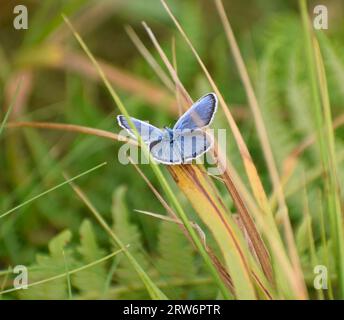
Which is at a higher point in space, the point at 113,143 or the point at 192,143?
the point at 113,143

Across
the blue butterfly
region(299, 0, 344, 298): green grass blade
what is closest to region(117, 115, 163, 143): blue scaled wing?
the blue butterfly

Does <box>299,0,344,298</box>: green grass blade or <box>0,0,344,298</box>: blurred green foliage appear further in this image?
<box>0,0,344,298</box>: blurred green foliage

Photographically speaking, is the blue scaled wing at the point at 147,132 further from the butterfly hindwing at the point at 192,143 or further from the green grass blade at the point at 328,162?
the green grass blade at the point at 328,162

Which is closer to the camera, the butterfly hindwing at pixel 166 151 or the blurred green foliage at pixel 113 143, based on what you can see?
the butterfly hindwing at pixel 166 151

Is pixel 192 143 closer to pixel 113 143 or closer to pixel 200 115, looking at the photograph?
pixel 200 115

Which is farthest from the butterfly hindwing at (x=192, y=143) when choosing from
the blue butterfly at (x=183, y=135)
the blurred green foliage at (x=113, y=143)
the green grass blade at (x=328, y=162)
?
the blurred green foliage at (x=113, y=143)

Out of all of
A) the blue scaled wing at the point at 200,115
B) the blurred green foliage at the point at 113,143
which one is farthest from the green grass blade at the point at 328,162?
the blurred green foliage at the point at 113,143

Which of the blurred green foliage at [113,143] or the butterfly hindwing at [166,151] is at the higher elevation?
the blurred green foliage at [113,143]

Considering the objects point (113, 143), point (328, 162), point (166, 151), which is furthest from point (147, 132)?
point (113, 143)

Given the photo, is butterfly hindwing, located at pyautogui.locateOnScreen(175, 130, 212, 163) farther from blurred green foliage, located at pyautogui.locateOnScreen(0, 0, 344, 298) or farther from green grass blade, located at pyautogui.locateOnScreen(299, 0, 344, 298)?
blurred green foliage, located at pyautogui.locateOnScreen(0, 0, 344, 298)

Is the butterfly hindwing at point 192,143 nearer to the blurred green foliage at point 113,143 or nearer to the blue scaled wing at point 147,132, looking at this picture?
the blue scaled wing at point 147,132
